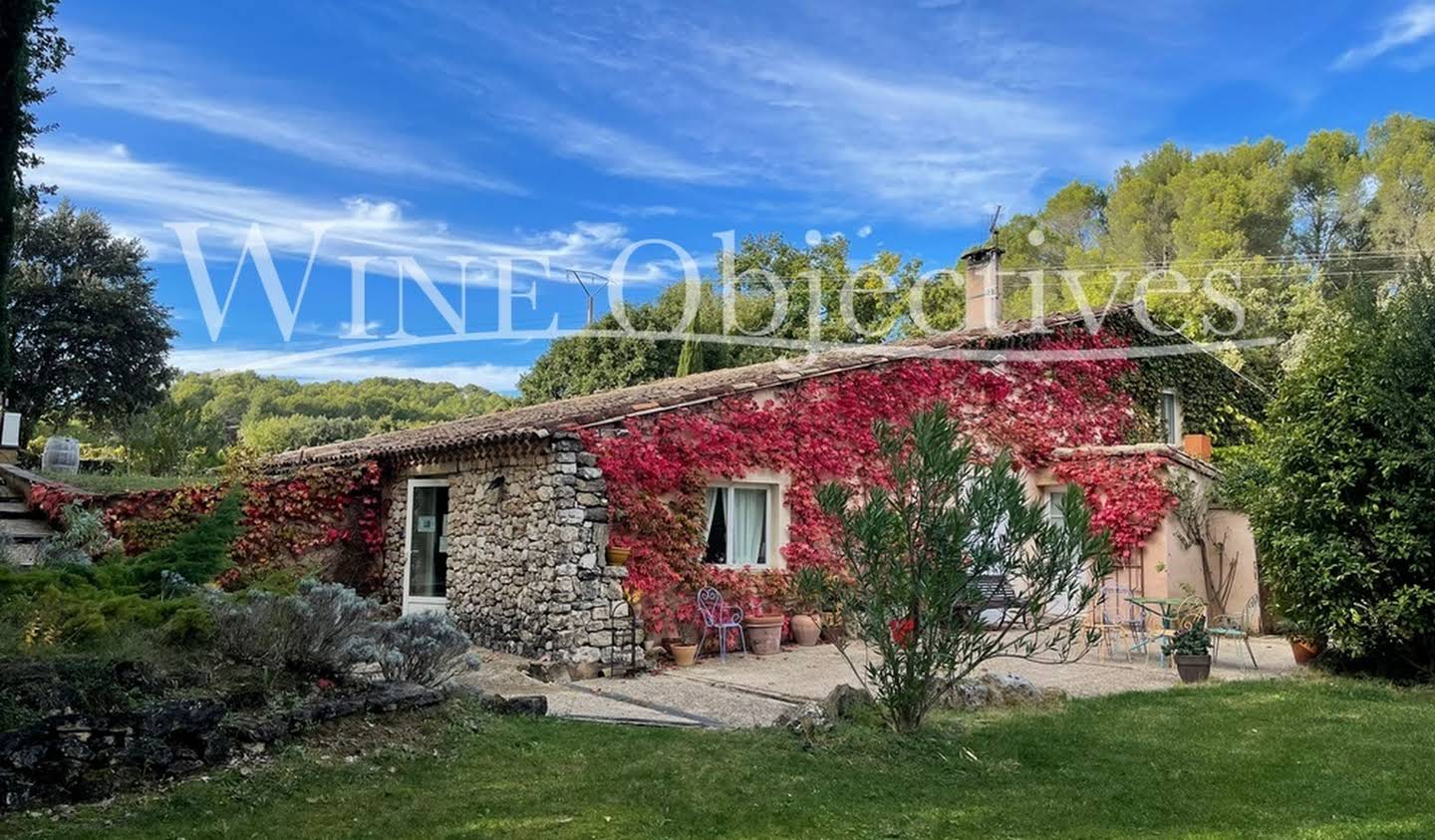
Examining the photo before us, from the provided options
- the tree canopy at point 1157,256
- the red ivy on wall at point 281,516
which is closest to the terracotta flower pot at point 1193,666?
the red ivy on wall at point 281,516

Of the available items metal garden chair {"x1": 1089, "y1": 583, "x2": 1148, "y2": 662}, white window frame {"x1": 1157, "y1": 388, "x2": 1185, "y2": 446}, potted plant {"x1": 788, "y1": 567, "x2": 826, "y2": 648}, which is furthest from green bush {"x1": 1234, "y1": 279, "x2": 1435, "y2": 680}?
white window frame {"x1": 1157, "y1": 388, "x2": 1185, "y2": 446}

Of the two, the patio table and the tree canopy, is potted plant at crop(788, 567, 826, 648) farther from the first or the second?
the tree canopy

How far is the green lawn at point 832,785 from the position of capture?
4.63 meters

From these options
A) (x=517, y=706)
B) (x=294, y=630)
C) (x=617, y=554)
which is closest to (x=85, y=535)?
(x=617, y=554)

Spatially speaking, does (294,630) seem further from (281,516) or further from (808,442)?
(281,516)

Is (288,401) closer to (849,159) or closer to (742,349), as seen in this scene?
(742,349)

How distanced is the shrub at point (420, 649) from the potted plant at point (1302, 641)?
27.8 ft

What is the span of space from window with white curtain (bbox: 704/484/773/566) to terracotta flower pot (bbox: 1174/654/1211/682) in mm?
5088

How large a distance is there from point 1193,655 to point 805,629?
4657mm

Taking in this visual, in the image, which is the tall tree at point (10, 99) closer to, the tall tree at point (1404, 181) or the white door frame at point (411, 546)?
the white door frame at point (411, 546)

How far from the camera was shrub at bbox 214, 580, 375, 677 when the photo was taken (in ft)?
20.2

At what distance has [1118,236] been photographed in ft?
113

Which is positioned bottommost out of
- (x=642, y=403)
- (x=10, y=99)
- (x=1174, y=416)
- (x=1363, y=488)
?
(x=1363, y=488)

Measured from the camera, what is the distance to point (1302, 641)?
10.4 meters
